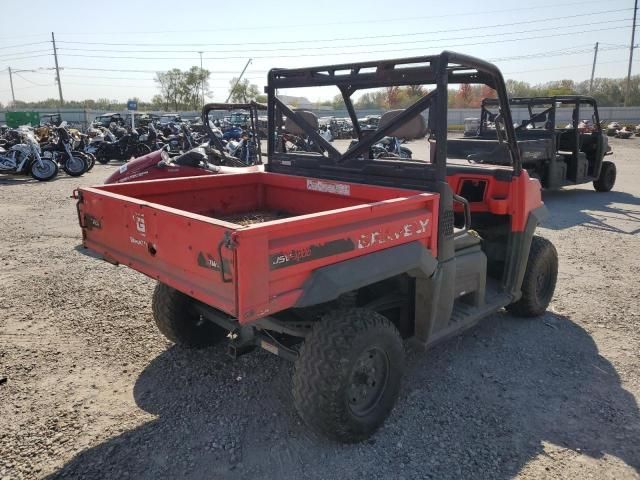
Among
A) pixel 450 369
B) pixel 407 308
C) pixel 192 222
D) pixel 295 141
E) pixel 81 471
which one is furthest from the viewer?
pixel 295 141

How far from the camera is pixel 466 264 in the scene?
11.0ft

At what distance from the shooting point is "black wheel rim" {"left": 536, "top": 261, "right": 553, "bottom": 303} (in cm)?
429

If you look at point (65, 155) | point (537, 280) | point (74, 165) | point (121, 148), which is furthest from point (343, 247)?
point (121, 148)

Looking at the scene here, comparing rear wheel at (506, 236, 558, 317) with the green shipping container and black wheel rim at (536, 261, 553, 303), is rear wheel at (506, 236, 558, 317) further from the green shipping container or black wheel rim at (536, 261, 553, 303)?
the green shipping container

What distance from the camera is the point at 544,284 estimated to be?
441 cm

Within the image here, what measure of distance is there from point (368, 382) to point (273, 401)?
27.3 inches

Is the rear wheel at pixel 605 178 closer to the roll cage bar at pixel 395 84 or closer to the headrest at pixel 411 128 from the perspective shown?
the roll cage bar at pixel 395 84

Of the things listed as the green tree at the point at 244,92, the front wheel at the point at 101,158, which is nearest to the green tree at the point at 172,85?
→ the green tree at the point at 244,92

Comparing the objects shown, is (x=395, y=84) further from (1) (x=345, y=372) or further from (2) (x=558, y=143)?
(2) (x=558, y=143)

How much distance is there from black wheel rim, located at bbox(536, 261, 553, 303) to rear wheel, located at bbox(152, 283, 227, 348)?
2.81 metres

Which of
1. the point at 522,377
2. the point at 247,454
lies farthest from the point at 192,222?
the point at 522,377

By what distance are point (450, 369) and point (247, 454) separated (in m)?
1.58

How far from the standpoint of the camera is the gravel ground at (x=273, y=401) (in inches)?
101

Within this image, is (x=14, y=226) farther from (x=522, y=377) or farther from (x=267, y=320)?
(x=522, y=377)
